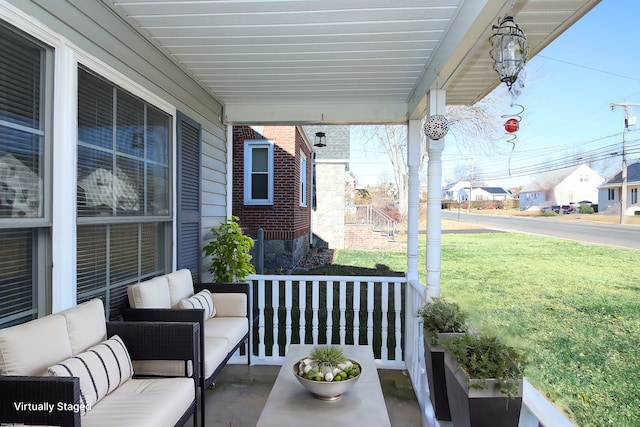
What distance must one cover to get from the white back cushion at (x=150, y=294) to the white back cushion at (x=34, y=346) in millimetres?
734

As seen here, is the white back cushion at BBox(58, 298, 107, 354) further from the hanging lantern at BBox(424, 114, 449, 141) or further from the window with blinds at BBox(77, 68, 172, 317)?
the hanging lantern at BBox(424, 114, 449, 141)

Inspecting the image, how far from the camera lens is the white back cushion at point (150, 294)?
2.59 metres

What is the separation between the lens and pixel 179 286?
10.4 feet

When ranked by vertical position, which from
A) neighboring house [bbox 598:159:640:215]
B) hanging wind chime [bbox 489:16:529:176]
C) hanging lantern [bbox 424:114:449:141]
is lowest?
neighboring house [bbox 598:159:640:215]

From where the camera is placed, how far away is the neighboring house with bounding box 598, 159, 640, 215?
3098 mm

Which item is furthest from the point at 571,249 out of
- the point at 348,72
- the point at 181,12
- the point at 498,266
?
the point at 181,12

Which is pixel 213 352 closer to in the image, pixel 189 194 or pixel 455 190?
pixel 189 194

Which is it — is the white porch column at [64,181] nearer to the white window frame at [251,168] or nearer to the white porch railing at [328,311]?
the white porch railing at [328,311]

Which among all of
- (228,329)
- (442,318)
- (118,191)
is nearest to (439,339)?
(442,318)

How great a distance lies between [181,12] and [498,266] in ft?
30.0

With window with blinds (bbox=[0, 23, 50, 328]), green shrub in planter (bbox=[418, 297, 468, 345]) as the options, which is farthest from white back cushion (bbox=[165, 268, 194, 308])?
green shrub in planter (bbox=[418, 297, 468, 345])

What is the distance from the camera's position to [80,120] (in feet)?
Result: 7.18

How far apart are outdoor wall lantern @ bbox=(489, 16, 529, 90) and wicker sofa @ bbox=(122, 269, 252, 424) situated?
225cm

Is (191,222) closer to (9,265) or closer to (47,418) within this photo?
(9,265)
